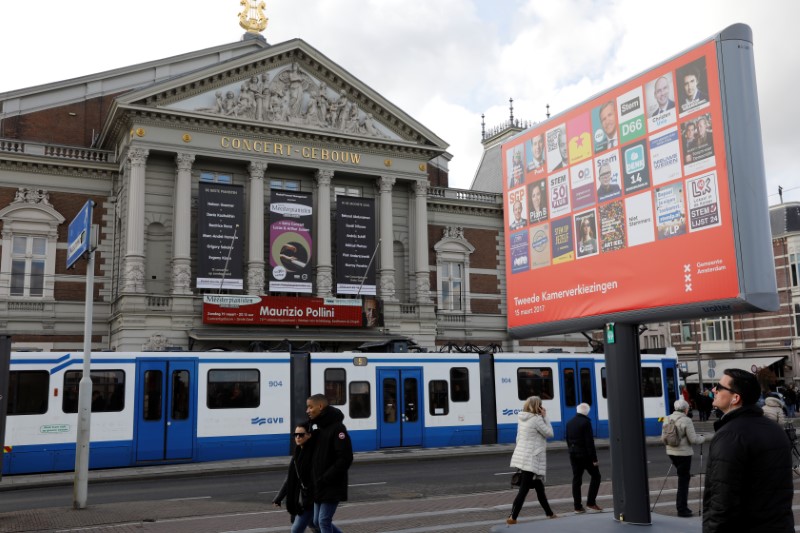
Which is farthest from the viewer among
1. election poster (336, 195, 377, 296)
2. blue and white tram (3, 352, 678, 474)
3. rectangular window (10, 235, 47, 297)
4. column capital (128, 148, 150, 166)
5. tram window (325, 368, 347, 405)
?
election poster (336, 195, 377, 296)

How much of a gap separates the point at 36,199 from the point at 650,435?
2885cm

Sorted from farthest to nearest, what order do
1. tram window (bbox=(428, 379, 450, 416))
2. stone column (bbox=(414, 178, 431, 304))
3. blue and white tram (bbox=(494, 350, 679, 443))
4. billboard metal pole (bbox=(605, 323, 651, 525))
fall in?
stone column (bbox=(414, 178, 431, 304)), blue and white tram (bbox=(494, 350, 679, 443)), tram window (bbox=(428, 379, 450, 416)), billboard metal pole (bbox=(605, 323, 651, 525))

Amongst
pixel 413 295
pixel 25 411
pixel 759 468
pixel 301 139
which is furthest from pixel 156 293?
pixel 759 468

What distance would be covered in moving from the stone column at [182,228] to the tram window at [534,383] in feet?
54.2

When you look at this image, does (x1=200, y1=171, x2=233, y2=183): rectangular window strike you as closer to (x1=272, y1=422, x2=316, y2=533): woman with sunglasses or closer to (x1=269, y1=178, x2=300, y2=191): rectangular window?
(x1=269, y1=178, x2=300, y2=191): rectangular window

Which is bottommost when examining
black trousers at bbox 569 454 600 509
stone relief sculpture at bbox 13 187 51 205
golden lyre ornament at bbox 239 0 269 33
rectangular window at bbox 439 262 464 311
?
black trousers at bbox 569 454 600 509

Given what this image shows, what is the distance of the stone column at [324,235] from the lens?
121 feet

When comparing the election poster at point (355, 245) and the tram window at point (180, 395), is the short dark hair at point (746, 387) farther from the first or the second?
the election poster at point (355, 245)

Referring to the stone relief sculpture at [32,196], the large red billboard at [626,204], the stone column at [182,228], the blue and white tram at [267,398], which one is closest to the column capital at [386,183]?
the stone column at [182,228]

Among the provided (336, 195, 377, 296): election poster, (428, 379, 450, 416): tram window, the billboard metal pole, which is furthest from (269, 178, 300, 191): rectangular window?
the billboard metal pole

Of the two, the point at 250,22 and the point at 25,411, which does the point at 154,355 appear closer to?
the point at 25,411

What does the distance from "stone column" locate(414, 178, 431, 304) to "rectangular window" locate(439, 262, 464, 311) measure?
2.75m

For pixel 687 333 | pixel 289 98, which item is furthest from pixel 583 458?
pixel 687 333

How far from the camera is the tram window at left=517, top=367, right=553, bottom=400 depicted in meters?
25.2
